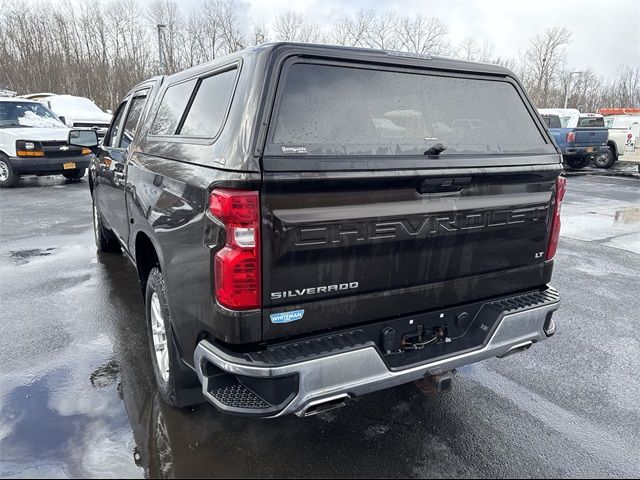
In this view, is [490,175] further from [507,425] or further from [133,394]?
[133,394]

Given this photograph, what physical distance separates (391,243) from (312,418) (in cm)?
129

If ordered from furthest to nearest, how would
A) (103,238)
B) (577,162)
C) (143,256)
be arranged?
(577,162) → (103,238) → (143,256)

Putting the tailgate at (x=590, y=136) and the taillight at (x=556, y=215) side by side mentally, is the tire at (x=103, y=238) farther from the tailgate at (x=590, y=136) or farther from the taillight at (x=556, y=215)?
the tailgate at (x=590, y=136)

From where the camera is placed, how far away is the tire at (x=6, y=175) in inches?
476

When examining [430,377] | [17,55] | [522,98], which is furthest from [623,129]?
[17,55]

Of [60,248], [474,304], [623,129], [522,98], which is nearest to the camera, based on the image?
[474,304]

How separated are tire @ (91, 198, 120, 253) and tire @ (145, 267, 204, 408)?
330cm

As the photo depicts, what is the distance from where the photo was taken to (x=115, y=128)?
17.1 ft

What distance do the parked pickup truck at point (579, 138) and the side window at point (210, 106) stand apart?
55.4 feet

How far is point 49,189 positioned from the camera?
40.9 ft

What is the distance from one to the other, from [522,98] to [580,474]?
225 cm

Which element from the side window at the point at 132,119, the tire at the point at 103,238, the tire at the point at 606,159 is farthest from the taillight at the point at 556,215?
the tire at the point at 606,159

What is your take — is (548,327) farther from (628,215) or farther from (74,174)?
(74,174)

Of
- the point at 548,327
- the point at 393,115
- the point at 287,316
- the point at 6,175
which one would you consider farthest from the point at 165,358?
the point at 6,175
